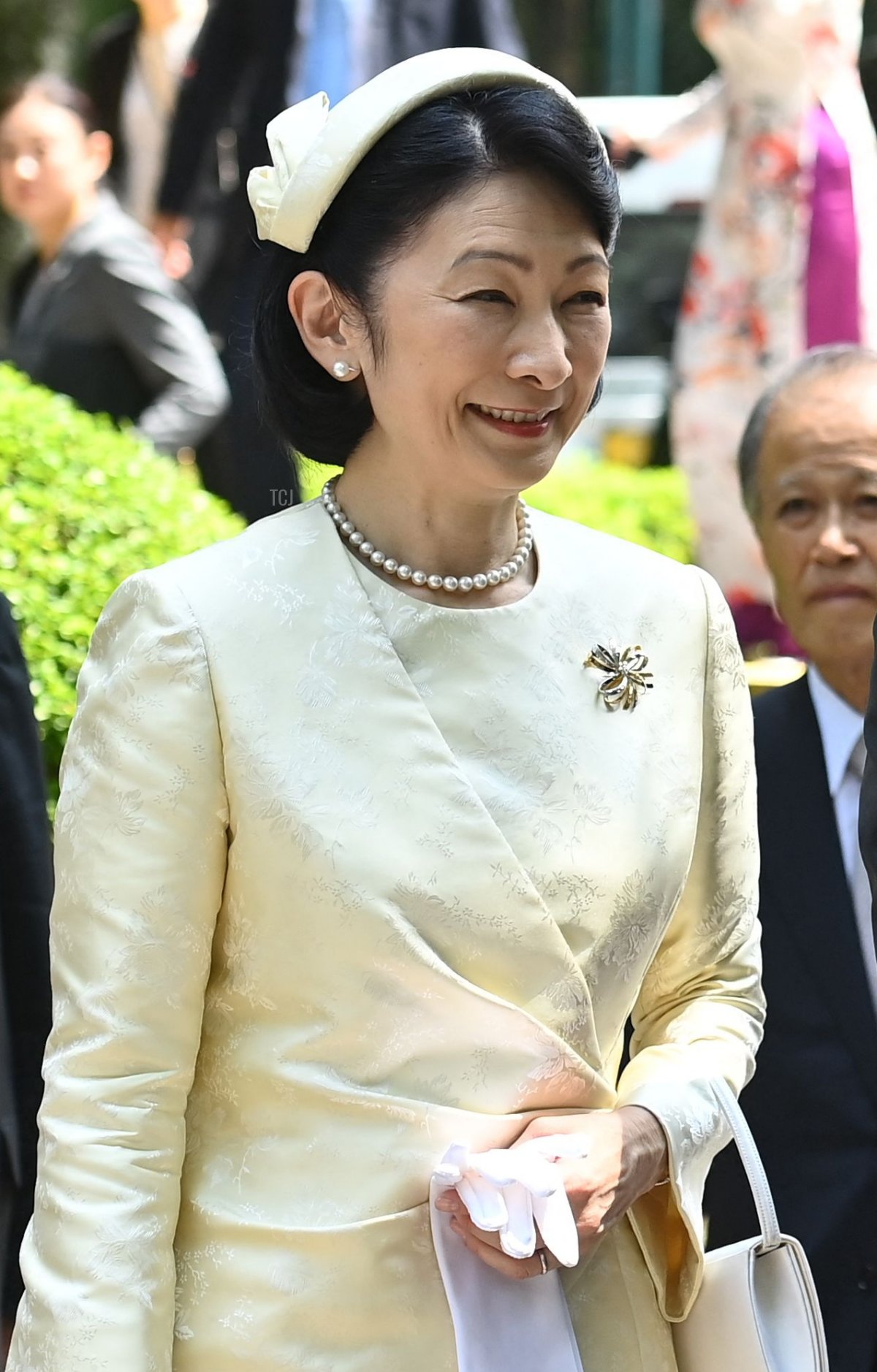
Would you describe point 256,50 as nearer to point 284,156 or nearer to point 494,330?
point 284,156

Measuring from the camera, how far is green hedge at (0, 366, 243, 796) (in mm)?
3582

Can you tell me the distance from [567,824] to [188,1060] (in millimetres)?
Answer: 423

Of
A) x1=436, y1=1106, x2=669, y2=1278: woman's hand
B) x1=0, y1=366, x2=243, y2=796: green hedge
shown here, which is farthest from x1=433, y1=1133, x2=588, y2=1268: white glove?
x1=0, y1=366, x2=243, y2=796: green hedge

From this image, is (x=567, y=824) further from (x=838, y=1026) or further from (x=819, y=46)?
(x=819, y=46)

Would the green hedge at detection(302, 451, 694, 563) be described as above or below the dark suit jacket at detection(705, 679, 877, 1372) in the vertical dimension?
below

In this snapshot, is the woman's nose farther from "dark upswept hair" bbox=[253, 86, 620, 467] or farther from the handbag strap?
the handbag strap

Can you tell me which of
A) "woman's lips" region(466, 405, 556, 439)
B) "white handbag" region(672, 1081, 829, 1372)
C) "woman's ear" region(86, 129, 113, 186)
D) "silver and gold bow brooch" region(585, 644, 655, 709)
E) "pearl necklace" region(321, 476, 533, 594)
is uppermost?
"woman's lips" region(466, 405, 556, 439)

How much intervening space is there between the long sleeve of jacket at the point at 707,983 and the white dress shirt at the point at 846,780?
2.01ft

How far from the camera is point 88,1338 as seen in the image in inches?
70.5

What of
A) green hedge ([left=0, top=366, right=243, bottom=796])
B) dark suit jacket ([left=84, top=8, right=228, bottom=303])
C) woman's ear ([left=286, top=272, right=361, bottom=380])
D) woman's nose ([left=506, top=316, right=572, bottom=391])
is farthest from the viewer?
dark suit jacket ([left=84, top=8, right=228, bottom=303])

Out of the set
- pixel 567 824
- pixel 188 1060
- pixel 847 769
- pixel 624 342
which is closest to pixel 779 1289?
pixel 567 824

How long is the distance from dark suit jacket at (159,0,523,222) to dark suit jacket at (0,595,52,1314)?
A: 3746mm

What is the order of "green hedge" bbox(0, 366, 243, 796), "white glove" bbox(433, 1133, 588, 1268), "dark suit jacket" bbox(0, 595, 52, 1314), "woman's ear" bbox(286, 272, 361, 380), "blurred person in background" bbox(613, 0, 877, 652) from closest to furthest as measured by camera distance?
"white glove" bbox(433, 1133, 588, 1268) → "woman's ear" bbox(286, 272, 361, 380) → "dark suit jacket" bbox(0, 595, 52, 1314) → "green hedge" bbox(0, 366, 243, 796) → "blurred person in background" bbox(613, 0, 877, 652)

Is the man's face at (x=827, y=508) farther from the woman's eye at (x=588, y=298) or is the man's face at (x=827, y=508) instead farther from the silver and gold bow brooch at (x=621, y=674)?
the woman's eye at (x=588, y=298)
